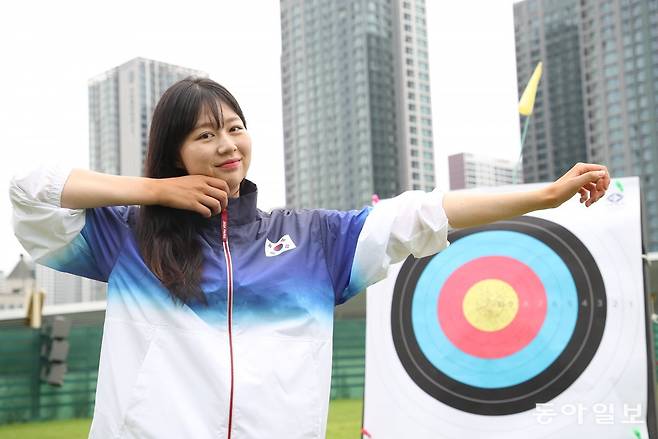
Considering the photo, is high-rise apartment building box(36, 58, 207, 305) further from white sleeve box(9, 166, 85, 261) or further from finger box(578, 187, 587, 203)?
finger box(578, 187, 587, 203)

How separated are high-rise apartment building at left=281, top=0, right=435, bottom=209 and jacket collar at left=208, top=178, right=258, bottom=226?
74.1 ft

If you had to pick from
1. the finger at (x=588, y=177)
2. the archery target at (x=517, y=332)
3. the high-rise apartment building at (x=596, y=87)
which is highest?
the high-rise apartment building at (x=596, y=87)

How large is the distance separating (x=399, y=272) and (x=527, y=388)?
2.02 feet

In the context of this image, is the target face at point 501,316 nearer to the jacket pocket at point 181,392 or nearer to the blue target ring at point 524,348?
the blue target ring at point 524,348

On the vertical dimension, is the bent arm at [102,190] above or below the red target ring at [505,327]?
above

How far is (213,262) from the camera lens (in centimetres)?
114

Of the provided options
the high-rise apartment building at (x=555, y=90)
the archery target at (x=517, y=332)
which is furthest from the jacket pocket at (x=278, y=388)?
the high-rise apartment building at (x=555, y=90)

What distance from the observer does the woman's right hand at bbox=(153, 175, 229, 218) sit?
1129 mm

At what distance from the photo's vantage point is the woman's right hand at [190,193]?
113cm

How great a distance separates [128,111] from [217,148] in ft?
87.7

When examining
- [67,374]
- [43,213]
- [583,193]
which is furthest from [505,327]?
[67,374]

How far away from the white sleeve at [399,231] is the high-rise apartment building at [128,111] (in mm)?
25712

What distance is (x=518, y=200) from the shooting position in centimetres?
116

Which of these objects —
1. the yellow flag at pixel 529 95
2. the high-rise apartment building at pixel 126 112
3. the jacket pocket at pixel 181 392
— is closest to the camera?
the jacket pocket at pixel 181 392
